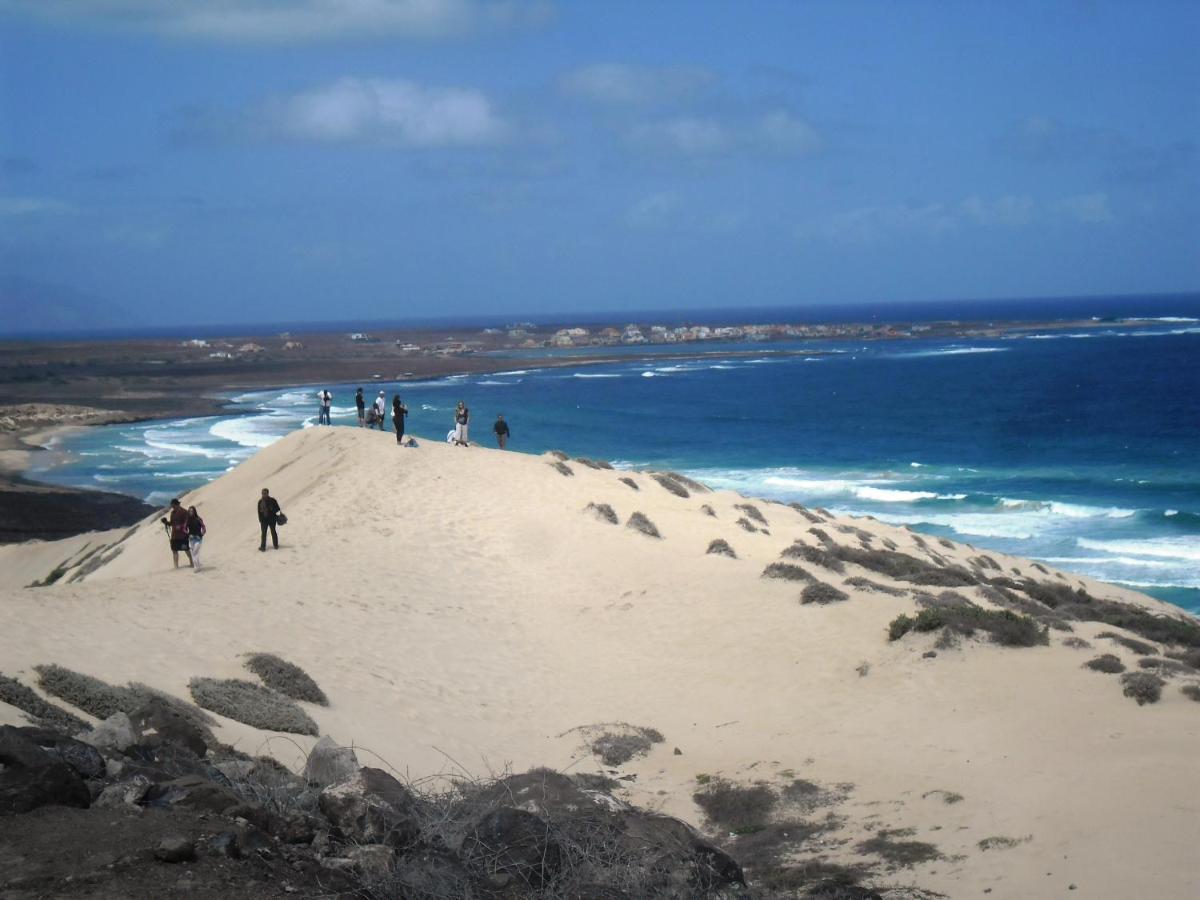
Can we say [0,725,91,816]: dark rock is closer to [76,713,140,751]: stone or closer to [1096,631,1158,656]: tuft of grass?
[76,713,140,751]: stone

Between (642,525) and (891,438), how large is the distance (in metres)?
37.8

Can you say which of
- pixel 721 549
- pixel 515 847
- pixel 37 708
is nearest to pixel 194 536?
pixel 37 708

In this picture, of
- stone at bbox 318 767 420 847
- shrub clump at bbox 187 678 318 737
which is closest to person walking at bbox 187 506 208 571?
Answer: shrub clump at bbox 187 678 318 737

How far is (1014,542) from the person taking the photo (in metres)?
33.5

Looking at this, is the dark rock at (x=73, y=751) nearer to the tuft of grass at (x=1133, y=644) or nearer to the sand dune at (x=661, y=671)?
the sand dune at (x=661, y=671)

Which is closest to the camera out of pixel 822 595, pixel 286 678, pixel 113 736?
pixel 113 736

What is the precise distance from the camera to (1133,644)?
46.5ft

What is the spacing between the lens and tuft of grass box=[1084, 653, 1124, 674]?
41.3 feet

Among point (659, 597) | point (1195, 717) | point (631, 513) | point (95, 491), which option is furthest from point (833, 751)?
point (95, 491)

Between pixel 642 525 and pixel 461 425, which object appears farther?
pixel 461 425

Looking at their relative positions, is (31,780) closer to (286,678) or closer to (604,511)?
(286,678)

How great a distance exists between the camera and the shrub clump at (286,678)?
12.3 m

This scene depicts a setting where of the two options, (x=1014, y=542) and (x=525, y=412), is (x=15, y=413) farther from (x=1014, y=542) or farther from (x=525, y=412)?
(x=1014, y=542)

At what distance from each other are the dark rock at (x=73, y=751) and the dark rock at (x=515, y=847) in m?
2.37
